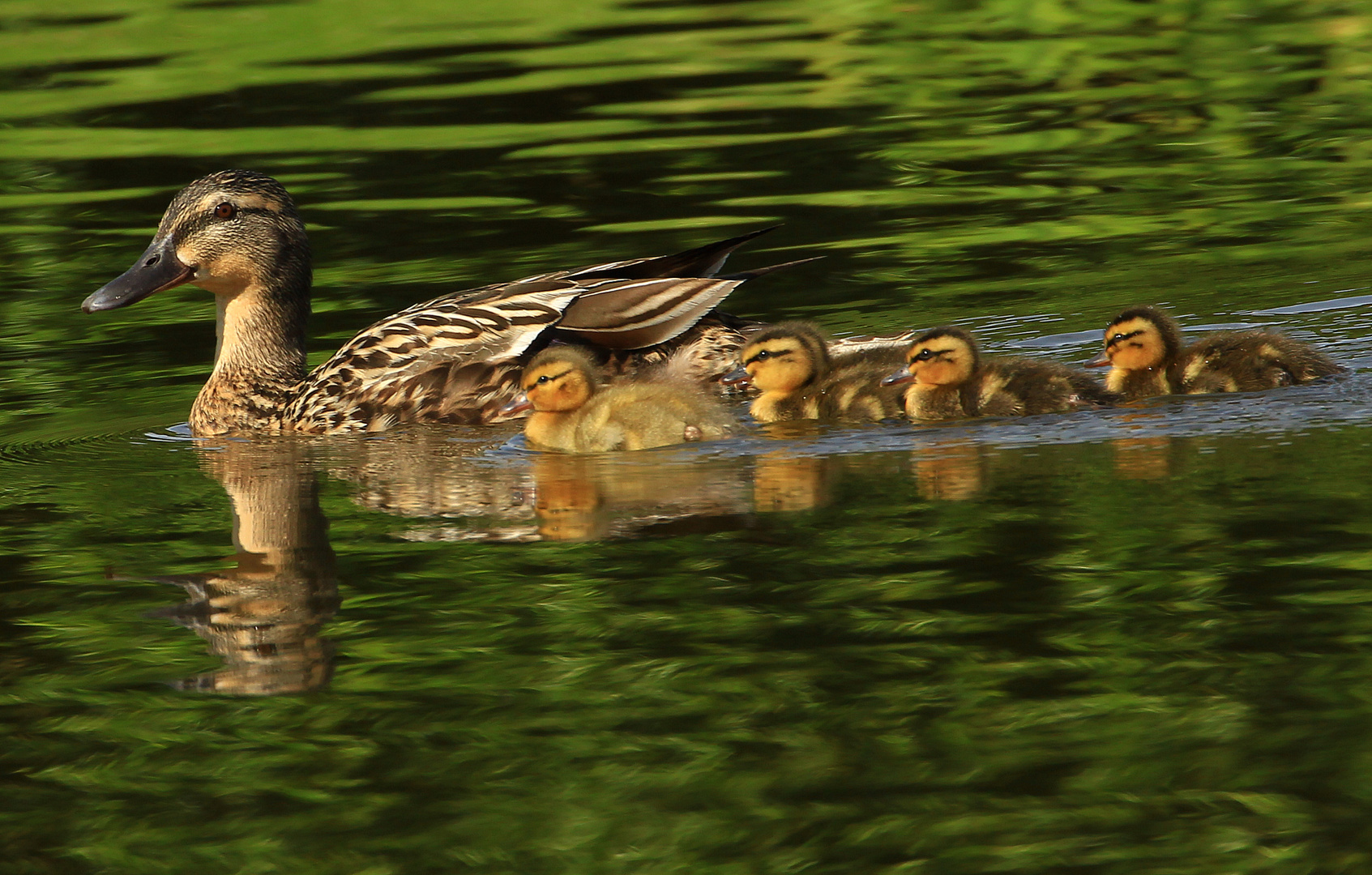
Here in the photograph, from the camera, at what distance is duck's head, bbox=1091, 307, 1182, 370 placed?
7262mm

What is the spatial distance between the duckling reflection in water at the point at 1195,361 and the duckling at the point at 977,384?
15 centimetres

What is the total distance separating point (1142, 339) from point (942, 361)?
30.2 inches

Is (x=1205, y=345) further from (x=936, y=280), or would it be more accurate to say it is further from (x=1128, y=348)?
(x=936, y=280)

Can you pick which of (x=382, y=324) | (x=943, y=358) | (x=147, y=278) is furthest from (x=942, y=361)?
(x=147, y=278)

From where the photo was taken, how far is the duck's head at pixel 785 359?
24.9 feet

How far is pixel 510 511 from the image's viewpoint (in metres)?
6.31

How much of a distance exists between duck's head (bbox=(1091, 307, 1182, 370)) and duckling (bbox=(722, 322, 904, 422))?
83cm

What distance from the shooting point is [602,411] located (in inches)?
284

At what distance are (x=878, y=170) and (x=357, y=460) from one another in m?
6.80

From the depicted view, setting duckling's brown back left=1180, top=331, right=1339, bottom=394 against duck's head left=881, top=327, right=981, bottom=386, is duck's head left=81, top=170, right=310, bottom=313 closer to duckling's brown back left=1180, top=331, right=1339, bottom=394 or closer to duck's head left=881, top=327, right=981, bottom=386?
duck's head left=881, top=327, right=981, bottom=386

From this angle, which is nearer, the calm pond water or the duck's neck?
the calm pond water

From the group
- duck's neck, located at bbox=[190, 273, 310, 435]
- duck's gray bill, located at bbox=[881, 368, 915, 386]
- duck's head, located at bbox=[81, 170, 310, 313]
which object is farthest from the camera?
duck's head, located at bbox=[81, 170, 310, 313]

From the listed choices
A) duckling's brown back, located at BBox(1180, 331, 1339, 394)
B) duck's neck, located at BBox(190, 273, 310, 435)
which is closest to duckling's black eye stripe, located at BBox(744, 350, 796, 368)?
→ duckling's brown back, located at BBox(1180, 331, 1339, 394)

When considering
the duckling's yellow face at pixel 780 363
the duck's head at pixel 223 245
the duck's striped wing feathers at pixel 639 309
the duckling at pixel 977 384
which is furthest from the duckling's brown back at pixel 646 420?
the duck's head at pixel 223 245
